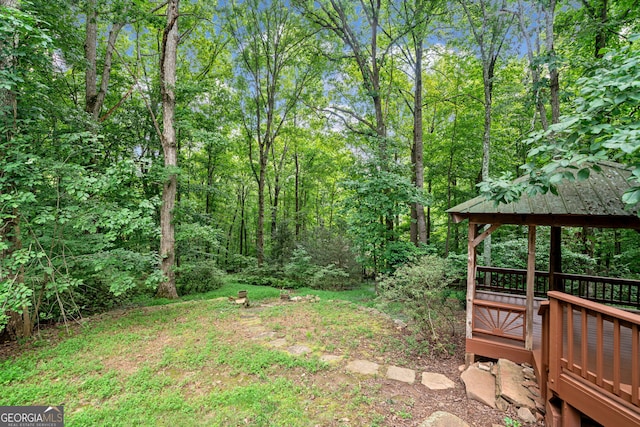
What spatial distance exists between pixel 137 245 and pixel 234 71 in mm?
8753

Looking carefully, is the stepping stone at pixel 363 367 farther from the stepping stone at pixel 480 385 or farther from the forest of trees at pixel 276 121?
the forest of trees at pixel 276 121

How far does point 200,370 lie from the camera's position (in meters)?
3.61

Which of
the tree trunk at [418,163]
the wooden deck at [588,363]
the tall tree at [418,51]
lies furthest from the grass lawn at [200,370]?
the tall tree at [418,51]

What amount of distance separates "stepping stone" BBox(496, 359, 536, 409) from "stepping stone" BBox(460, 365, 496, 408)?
0.30 feet

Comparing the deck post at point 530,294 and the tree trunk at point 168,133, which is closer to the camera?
the deck post at point 530,294

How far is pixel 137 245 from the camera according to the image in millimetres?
7223

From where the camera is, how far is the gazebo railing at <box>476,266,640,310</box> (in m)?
5.34

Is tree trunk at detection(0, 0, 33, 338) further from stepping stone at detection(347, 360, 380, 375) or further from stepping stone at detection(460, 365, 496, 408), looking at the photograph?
stepping stone at detection(460, 365, 496, 408)

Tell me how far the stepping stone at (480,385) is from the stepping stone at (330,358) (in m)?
1.76

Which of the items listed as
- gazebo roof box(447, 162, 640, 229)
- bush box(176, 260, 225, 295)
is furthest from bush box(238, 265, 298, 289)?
gazebo roof box(447, 162, 640, 229)

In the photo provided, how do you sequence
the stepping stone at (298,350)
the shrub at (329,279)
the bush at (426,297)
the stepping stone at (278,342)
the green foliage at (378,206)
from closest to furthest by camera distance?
the stepping stone at (298,350) < the stepping stone at (278,342) < the bush at (426,297) < the green foliage at (378,206) < the shrub at (329,279)

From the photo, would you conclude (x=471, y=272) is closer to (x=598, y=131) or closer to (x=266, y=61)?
(x=598, y=131)

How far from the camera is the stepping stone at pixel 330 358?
390 centimetres

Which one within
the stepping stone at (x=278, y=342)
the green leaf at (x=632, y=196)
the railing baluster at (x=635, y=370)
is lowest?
the stepping stone at (x=278, y=342)
